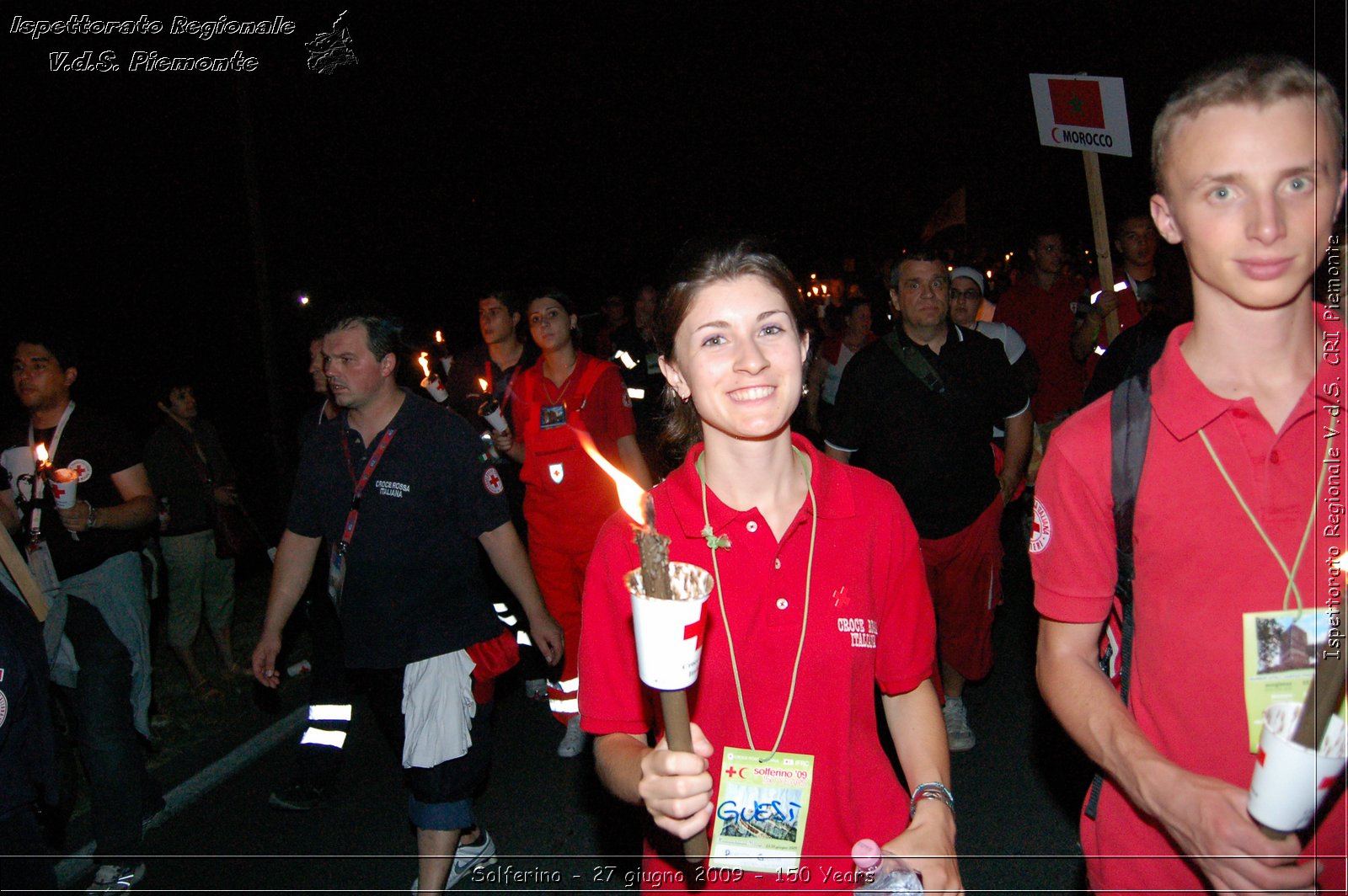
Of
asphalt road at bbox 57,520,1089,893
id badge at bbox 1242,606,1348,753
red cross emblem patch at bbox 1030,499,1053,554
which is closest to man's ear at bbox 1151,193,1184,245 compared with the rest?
red cross emblem patch at bbox 1030,499,1053,554

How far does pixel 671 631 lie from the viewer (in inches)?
56.2

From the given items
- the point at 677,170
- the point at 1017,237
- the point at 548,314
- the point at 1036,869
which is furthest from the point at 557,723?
the point at 1017,237

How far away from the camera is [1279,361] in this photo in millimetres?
1981

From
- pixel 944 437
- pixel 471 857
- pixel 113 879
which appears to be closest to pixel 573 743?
pixel 471 857

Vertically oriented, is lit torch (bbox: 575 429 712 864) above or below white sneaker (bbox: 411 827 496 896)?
above

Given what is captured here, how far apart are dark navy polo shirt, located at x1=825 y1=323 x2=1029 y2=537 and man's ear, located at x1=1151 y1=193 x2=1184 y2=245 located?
10.5ft

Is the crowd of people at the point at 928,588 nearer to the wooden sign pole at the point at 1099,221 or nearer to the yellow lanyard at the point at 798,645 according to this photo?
the yellow lanyard at the point at 798,645

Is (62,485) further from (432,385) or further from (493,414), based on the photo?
(432,385)

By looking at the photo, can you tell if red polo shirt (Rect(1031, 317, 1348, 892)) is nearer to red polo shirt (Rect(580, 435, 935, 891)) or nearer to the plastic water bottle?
red polo shirt (Rect(580, 435, 935, 891))

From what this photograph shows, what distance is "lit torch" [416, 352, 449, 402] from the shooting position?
25.2 feet

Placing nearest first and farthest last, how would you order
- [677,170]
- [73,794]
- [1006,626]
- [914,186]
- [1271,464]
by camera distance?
1. [1271,464]
2. [73,794]
3. [1006,626]
4. [677,170]
5. [914,186]

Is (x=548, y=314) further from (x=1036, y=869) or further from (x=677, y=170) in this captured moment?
(x=677, y=170)

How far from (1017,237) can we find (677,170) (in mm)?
26684

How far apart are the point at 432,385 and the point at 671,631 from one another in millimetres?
6767
